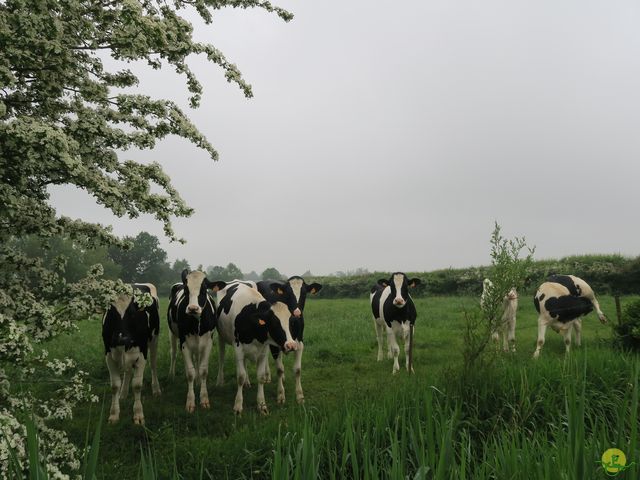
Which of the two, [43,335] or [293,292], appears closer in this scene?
[43,335]

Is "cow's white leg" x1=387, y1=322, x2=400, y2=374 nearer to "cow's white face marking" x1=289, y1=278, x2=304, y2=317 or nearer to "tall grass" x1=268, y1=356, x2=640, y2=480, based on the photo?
"cow's white face marking" x1=289, y1=278, x2=304, y2=317

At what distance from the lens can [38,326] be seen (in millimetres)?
4852

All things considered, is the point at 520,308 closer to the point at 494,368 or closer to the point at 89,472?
the point at 494,368

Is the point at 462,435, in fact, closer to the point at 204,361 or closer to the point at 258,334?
the point at 258,334

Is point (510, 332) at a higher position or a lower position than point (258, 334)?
lower

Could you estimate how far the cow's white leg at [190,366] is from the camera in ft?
27.8

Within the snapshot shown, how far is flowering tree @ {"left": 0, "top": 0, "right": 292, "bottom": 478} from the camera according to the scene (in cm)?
451

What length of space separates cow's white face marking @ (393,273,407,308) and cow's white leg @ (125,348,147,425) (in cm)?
594

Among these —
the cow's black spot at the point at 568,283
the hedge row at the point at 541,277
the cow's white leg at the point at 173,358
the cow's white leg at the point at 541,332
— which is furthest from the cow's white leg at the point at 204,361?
the hedge row at the point at 541,277

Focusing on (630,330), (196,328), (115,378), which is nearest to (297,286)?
(196,328)

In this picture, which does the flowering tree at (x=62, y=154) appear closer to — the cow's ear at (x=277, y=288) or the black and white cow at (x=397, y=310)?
the cow's ear at (x=277, y=288)

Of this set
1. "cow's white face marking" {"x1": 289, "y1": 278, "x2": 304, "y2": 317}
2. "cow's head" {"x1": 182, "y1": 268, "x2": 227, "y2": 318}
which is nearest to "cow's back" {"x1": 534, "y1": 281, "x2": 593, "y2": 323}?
"cow's white face marking" {"x1": 289, "y1": 278, "x2": 304, "y2": 317}

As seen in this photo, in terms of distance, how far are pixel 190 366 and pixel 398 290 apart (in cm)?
536

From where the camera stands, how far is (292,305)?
9.81 meters
